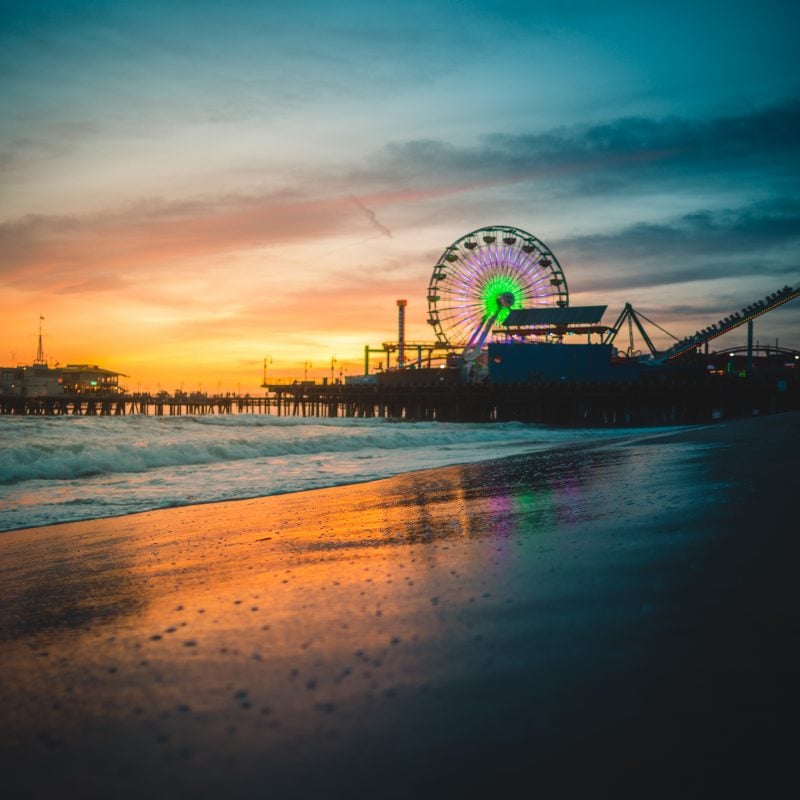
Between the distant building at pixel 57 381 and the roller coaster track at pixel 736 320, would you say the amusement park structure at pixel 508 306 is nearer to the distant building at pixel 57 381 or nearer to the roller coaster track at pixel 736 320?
the roller coaster track at pixel 736 320

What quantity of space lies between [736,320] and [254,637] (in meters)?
62.1

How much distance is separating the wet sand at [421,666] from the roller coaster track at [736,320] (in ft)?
192

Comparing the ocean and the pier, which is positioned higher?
the pier

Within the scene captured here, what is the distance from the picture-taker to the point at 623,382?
A: 165 feet

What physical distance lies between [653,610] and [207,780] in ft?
5.92

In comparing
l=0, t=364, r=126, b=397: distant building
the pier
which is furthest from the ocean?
l=0, t=364, r=126, b=397: distant building

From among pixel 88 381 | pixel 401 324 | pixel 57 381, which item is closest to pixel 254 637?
pixel 401 324

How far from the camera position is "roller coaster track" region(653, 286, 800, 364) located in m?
53.7

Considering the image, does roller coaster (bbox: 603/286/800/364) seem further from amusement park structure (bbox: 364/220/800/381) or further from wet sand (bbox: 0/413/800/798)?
wet sand (bbox: 0/413/800/798)

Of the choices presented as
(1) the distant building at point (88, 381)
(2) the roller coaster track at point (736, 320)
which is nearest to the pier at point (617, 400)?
(2) the roller coaster track at point (736, 320)

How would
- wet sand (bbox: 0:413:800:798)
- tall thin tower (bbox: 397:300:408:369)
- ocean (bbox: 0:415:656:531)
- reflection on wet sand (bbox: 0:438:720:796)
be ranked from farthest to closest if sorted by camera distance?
tall thin tower (bbox: 397:300:408:369), ocean (bbox: 0:415:656:531), reflection on wet sand (bbox: 0:438:720:796), wet sand (bbox: 0:413:800:798)

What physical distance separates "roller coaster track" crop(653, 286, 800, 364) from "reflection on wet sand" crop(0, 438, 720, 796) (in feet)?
191

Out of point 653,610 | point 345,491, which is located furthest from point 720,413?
point 653,610

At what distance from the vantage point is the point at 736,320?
55719 mm
